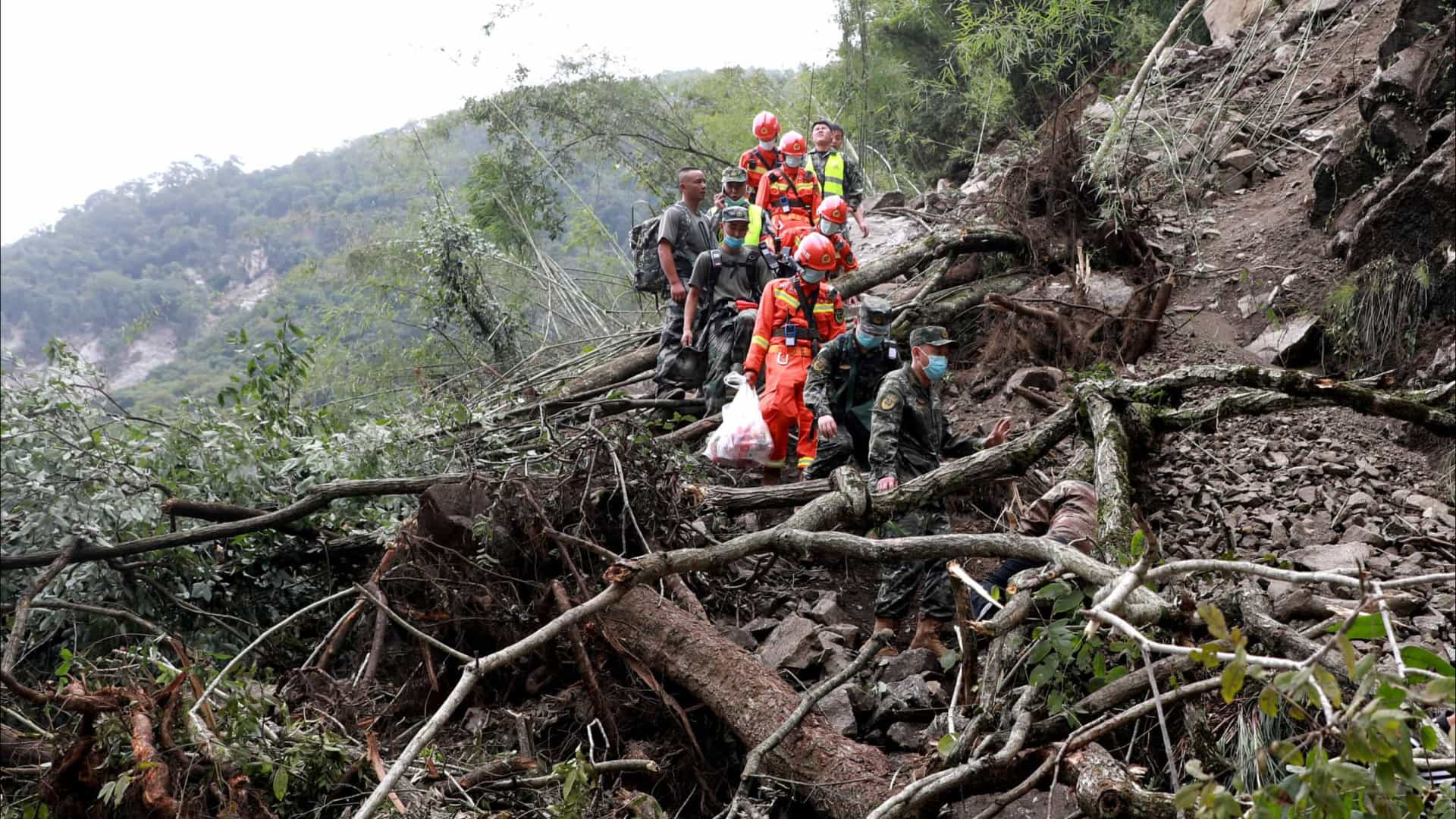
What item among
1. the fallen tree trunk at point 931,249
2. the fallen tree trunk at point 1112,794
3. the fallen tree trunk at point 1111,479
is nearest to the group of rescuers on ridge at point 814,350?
the fallen tree trunk at point 1111,479

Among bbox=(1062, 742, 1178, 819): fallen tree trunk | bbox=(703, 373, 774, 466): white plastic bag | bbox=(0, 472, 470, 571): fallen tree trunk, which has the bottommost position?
bbox=(1062, 742, 1178, 819): fallen tree trunk

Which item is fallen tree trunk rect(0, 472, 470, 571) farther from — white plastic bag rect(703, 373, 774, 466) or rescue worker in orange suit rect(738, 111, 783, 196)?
rescue worker in orange suit rect(738, 111, 783, 196)

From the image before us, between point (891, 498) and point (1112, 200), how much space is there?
4.18m

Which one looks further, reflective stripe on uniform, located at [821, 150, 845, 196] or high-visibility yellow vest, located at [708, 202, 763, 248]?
reflective stripe on uniform, located at [821, 150, 845, 196]

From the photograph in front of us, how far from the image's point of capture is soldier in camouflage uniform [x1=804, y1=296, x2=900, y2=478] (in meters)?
5.64

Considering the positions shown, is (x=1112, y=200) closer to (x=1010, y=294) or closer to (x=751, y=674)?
(x=1010, y=294)

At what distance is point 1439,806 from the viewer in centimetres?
187

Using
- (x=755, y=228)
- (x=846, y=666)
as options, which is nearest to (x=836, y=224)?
(x=755, y=228)

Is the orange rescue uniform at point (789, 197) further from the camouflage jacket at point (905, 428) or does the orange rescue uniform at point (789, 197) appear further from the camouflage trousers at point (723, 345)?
the camouflage jacket at point (905, 428)

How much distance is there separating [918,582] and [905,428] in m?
0.83

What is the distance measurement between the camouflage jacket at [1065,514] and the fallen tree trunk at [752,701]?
139 cm

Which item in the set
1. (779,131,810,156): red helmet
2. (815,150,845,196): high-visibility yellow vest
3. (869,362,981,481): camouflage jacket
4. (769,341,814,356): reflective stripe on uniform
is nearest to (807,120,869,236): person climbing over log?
(815,150,845,196): high-visibility yellow vest

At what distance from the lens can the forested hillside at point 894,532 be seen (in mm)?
2895

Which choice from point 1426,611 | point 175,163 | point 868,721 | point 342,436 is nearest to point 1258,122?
point 1426,611
